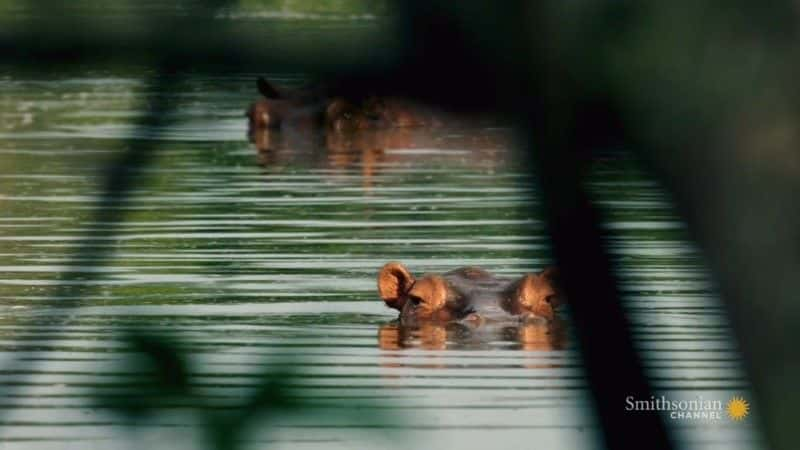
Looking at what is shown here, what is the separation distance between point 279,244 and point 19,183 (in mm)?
4049

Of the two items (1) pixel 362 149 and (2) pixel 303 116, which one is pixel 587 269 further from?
(2) pixel 303 116

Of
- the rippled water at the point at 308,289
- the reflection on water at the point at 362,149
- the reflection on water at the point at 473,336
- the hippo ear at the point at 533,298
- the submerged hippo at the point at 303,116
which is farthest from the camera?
the submerged hippo at the point at 303,116

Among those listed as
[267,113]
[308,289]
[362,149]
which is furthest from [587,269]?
[267,113]

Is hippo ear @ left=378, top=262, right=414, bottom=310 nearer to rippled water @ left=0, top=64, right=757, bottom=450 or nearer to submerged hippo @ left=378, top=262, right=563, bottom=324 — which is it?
submerged hippo @ left=378, top=262, right=563, bottom=324

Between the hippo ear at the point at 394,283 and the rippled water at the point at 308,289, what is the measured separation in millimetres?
118

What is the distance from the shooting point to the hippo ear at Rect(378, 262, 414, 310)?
8.84m

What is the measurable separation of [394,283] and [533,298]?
23.6 inches

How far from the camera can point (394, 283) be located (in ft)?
29.1

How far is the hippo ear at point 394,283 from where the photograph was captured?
29.0ft

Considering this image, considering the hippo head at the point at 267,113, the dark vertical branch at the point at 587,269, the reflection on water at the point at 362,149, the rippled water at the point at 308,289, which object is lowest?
the dark vertical branch at the point at 587,269

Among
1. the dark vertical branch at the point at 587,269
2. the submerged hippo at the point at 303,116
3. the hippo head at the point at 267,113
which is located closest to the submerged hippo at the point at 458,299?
the dark vertical branch at the point at 587,269

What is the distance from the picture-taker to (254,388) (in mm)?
1532

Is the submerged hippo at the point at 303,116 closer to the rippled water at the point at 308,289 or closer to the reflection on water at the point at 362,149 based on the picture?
the reflection on water at the point at 362,149

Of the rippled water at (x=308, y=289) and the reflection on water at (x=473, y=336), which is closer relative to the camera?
the rippled water at (x=308, y=289)
